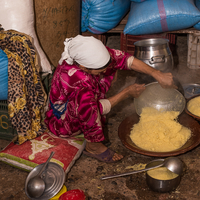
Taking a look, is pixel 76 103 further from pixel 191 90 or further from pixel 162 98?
pixel 191 90

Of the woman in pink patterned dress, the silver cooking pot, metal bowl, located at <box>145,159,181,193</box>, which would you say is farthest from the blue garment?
the silver cooking pot

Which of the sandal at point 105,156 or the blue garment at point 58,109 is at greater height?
the blue garment at point 58,109

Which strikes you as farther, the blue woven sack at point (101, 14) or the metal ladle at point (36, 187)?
the blue woven sack at point (101, 14)

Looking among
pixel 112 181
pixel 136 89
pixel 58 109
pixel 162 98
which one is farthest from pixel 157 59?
pixel 112 181

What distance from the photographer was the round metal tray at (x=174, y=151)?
178cm

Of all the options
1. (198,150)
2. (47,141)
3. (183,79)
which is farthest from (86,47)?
(183,79)

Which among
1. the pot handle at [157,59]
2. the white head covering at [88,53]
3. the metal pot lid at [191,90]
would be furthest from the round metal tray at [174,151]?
the pot handle at [157,59]

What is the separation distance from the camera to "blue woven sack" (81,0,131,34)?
3.21 metres

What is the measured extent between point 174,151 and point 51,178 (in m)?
0.92

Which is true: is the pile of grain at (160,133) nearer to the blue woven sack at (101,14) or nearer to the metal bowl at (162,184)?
the metal bowl at (162,184)

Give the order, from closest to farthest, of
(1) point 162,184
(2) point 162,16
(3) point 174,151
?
(1) point 162,184 → (3) point 174,151 → (2) point 162,16

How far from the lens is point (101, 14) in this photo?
3270 mm

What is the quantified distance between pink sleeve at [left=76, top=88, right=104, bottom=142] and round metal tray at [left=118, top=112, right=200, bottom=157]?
0.77 feet

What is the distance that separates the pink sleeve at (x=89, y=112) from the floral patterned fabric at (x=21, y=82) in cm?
51
